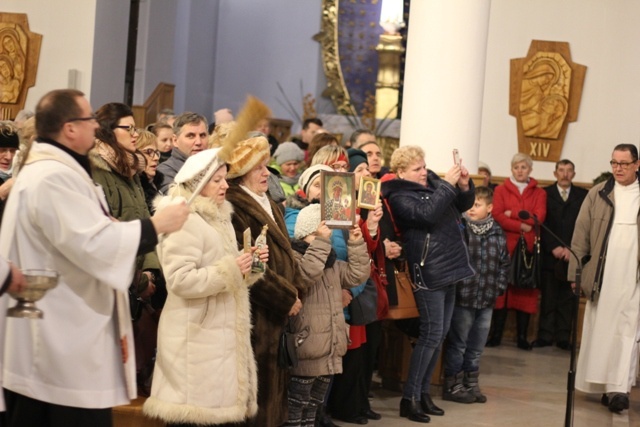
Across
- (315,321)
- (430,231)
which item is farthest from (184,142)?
(430,231)

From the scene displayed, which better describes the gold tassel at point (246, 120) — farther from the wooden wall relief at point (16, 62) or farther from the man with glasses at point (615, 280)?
the wooden wall relief at point (16, 62)

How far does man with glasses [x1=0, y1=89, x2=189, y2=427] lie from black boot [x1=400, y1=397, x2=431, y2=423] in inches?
146

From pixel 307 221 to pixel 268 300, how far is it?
80 centimetres

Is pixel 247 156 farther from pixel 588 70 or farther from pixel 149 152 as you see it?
pixel 588 70

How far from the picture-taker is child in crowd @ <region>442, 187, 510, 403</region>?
26.6 ft

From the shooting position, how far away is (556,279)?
11148 mm

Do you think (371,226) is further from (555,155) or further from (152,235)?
(555,155)

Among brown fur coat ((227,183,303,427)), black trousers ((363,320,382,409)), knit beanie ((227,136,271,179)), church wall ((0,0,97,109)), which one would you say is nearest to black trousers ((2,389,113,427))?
brown fur coat ((227,183,303,427))

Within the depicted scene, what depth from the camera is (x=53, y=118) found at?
3.91 m

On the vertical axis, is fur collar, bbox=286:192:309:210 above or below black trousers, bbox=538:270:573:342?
above

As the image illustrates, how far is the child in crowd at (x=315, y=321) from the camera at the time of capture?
582cm

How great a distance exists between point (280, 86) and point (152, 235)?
46.0 feet

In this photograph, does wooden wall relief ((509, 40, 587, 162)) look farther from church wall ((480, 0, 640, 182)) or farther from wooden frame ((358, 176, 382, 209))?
wooden frame ((358, 176, 382, 209))

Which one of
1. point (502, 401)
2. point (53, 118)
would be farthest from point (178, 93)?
point (53, 118)
